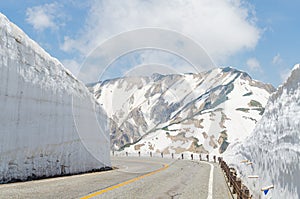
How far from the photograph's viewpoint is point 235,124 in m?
90.2

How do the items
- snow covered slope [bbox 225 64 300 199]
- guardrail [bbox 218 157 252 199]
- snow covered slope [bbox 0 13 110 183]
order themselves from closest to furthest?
snow covered slope [bbox 225 64 300 199]
guardrail [bbox 218 157 252 199]
snow covered slope [bbox 0 13 110 183]

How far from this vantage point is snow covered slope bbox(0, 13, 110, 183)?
11.2 meters

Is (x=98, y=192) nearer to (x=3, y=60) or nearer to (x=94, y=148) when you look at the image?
(x=3, y=60)

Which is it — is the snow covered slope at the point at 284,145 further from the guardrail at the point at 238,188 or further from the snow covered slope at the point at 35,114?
the snow covered slope at the point at 35,114

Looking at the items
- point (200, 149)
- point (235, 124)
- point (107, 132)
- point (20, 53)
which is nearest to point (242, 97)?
point (235, 124)

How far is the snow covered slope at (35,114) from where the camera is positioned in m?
11.2

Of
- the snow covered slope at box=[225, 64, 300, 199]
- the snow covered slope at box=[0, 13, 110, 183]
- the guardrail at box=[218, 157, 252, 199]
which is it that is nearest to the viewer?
the snow covered slope at box=[225, 64, 300, 199]

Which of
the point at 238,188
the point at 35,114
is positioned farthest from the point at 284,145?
Result: the point at 35,114

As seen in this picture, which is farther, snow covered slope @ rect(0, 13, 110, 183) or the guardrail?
snow covered slope @ rect(0, 13, 110, 183)

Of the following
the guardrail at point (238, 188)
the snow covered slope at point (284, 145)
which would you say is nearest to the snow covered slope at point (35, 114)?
the guardrail at point (238, 188)

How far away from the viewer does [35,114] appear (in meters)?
13.0

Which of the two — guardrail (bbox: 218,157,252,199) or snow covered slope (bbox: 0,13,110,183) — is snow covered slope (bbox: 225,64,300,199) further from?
snow covered slope (bbox: 0,13,110,183)

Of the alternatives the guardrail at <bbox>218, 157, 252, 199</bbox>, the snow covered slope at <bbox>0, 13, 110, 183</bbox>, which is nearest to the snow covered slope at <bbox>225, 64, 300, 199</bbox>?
the guardrail at <bbox>218, 157, 252, 199</bbox>

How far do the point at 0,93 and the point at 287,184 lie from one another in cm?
980
